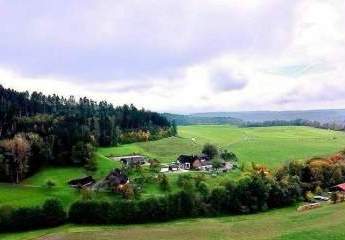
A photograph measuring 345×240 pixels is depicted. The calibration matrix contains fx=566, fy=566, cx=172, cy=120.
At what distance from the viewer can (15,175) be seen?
10344 cm

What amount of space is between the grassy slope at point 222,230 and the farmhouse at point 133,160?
3616 centimetres

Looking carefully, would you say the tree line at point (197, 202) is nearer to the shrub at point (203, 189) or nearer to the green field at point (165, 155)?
the shrub at point (203, 189)

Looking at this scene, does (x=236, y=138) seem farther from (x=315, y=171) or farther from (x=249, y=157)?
(x=315, y=171)

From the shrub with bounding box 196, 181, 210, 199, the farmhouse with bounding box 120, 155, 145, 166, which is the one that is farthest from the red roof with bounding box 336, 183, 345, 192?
the farmhouse with bounding box 120, 155, 145, 166

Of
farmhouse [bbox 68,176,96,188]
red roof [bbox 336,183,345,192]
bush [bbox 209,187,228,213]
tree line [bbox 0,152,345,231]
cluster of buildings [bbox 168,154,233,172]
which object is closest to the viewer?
tree line [bbox 0,152,345,231]

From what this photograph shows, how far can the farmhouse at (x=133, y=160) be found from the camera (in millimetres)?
111387

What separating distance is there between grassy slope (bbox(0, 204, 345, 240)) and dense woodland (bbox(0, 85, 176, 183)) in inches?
1341

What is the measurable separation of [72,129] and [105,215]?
46.0 metres

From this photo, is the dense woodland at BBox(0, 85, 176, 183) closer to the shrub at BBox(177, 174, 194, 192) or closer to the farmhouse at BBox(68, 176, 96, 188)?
the farmhouse at BBox(68, 176, 96, 188)

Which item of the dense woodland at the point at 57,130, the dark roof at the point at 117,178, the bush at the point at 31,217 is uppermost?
the dense woodland at the point at 57,130

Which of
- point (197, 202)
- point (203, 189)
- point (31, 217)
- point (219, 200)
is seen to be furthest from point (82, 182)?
point (219, 200)

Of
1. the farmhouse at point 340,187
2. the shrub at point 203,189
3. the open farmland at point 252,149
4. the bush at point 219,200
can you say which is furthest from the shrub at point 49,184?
the farmhouse at point 340,187

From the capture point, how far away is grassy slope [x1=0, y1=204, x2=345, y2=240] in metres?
51.8

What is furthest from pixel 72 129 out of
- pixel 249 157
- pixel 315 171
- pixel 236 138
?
pixel 236 138
